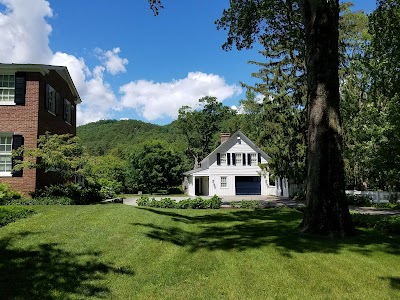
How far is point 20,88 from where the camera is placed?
56.3ft

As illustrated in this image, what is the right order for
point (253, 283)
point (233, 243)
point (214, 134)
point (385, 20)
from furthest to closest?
point (214, 134)
point (385, 20)
point (233, 243)
point (253, 283)

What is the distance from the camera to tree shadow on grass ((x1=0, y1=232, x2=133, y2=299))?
16.4 feet

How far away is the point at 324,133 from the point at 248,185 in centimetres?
3152

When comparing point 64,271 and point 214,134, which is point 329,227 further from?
point 214,134

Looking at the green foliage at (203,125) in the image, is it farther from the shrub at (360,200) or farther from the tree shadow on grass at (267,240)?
the tree shadow on grass at (267,240)

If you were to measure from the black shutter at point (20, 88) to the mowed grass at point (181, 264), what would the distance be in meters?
9.33

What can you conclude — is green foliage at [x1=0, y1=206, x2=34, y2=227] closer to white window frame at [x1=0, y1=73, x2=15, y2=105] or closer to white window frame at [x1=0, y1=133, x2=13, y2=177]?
white window frame at [x1=0, y1=133, x2=13, y2=177]

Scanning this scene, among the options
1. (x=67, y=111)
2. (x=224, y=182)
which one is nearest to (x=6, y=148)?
(x=67, y=111)

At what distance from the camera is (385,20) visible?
13.9m

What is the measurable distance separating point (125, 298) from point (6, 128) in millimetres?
15072

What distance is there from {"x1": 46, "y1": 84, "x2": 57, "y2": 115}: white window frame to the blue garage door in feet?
81.2

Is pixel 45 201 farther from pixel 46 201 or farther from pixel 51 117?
pixel 51 117

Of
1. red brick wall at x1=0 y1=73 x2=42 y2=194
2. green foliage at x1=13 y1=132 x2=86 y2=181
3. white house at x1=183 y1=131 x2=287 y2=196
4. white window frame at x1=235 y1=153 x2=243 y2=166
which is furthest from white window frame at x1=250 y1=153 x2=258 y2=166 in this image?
red brick wall at x1=0 y1=73 x2=42 y2=194

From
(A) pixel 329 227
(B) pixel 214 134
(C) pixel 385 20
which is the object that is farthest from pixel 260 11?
(B) pixel 214 134
